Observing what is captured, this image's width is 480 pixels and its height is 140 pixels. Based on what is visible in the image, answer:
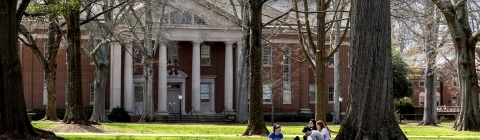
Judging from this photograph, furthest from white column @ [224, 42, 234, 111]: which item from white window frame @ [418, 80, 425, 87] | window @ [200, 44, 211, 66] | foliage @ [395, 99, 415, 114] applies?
white window frame @ [418, 80, 425, 87]

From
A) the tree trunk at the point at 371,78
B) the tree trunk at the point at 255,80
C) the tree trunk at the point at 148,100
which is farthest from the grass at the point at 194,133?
the tree trunk at the point at 148,100

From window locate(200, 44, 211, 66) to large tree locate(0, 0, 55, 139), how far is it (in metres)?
37.7

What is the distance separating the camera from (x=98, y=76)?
44938mm

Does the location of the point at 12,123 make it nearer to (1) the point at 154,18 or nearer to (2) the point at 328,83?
(1) the point at 154,18

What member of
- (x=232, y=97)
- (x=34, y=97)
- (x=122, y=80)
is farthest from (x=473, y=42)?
(x=34, y=97)

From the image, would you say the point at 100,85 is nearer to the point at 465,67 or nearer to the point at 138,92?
the point at 138,92

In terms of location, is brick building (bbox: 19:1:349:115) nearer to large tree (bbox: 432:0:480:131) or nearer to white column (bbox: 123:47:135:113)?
white column (bbox: 123:47:135:113)

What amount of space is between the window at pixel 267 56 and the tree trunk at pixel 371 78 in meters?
40.6

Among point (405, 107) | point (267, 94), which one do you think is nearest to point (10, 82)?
point (267, 94)

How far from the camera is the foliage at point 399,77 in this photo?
6506 centimetres

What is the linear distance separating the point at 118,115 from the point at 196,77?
259 inches

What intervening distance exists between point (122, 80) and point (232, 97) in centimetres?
744

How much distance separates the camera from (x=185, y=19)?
5281 cm

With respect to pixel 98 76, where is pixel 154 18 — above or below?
above
